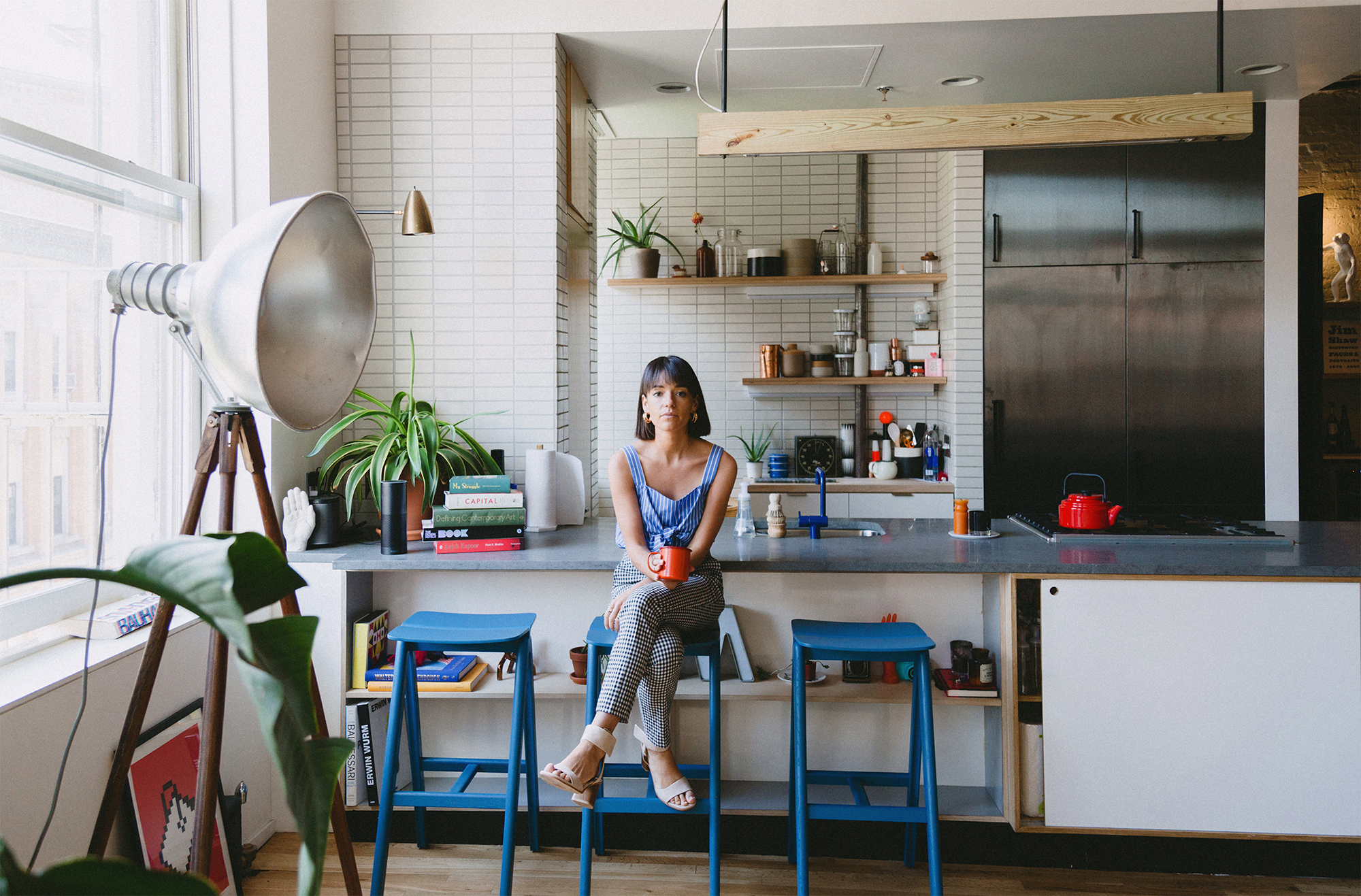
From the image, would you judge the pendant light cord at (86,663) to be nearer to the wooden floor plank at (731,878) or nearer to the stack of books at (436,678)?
the stack of books at (436,678)

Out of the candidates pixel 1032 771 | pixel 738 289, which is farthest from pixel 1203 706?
pixel 738 289

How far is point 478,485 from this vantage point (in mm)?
2930

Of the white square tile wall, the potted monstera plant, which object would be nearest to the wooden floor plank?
the potted monstera plant

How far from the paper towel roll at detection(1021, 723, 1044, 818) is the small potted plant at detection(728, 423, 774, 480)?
8.82 feet

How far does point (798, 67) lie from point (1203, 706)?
9.33ft

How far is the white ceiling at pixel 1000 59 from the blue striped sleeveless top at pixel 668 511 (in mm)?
1810

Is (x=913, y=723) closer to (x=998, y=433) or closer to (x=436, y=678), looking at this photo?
(x=436, y=678)

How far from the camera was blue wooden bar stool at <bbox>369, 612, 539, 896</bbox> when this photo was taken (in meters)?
2.39

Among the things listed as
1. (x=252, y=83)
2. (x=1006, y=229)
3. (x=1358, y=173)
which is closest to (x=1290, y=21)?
(x=1006, y=229)

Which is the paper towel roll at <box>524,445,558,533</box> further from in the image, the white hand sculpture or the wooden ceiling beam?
the wooden ceiling beam

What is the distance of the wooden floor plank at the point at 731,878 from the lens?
2.53 metres

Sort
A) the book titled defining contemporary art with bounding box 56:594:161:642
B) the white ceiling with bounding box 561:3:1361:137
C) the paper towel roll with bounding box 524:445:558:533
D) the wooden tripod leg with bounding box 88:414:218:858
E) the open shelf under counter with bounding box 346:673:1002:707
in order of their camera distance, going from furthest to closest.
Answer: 1. the white ceiling with bounding box 561:3:1361:137
2. the paper towel roll with bounding box 524:445:558:533
3. the open shelf under counter with bounding box 346:673:1002:707
4. the book titled defining contemporary art with bounding box 56:594:161:642
5. the wooden tripod leg with bounding box 88:414:218:858

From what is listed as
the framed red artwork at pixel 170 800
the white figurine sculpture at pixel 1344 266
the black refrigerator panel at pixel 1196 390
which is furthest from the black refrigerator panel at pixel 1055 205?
the framed red artwork at pixel 170 800

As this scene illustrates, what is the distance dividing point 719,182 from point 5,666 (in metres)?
4.25
